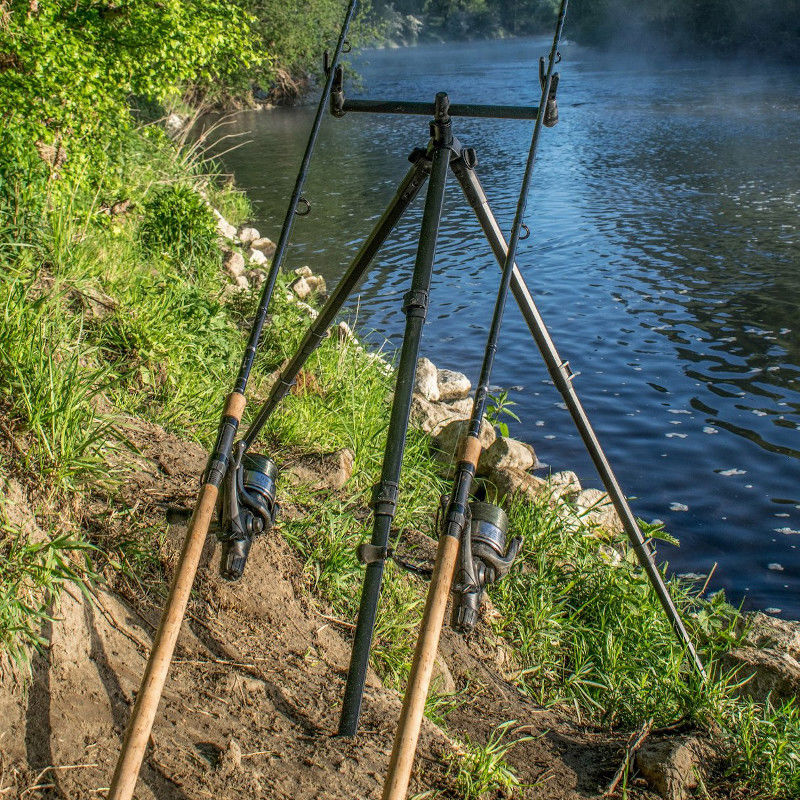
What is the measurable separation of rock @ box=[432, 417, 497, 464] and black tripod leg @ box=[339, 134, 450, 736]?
11.6ft

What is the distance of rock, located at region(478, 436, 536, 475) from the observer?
18.7 ft

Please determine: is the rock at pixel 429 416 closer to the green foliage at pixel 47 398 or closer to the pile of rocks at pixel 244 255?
the pile of rocks at pixel 244 255

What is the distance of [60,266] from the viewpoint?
4.64 m

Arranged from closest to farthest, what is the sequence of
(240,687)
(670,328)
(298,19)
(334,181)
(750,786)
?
(240,687), (750,786), (670,328), (334,181), (298,19)

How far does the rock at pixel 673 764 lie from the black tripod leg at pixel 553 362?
1.49 ft

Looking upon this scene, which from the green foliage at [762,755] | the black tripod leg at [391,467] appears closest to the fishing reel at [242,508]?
the black tripod leg at [391,467]

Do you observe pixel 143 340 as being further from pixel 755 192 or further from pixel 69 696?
pixel 755 192

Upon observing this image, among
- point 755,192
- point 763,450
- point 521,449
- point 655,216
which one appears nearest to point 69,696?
point 521,449

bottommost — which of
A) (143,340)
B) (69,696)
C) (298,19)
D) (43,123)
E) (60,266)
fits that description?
(69,696)

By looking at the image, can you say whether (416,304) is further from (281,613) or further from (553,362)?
(281,613)

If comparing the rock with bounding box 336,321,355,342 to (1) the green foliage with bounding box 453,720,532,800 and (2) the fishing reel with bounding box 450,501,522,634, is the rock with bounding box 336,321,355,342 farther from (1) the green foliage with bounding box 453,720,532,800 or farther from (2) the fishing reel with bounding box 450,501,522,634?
(1) the green foliage with bounding box 453,720,532,800

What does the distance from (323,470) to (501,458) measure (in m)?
1.72

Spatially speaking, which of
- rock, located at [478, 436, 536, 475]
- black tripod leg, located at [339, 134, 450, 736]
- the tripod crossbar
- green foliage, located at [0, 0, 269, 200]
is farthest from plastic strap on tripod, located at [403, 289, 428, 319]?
green foliage, located at [0, 0, 269, 200]

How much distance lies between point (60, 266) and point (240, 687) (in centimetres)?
286
